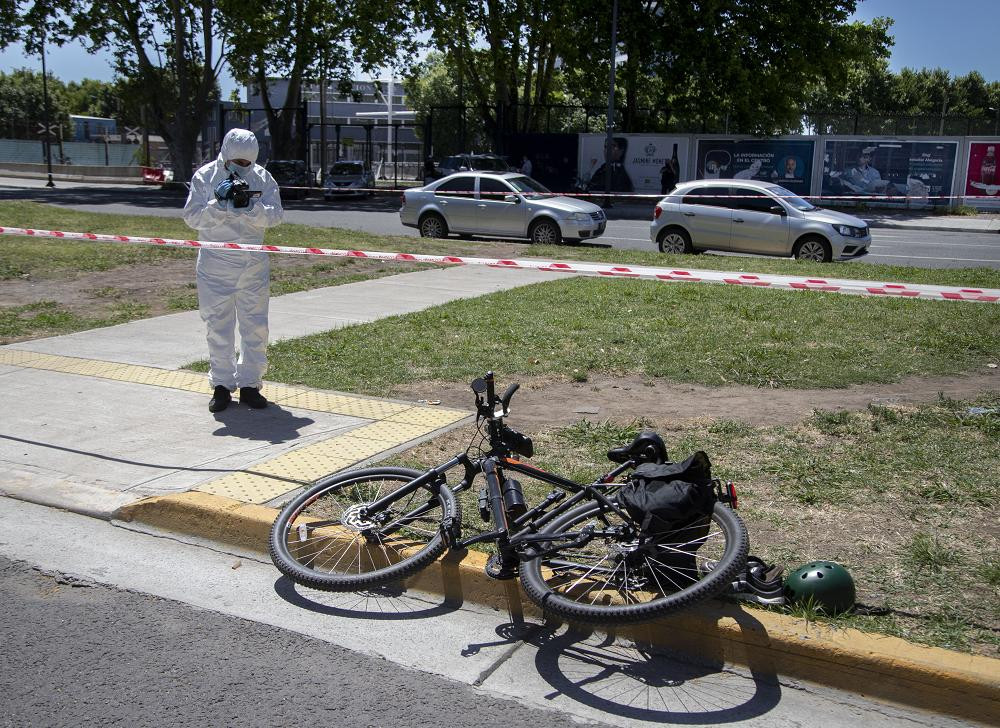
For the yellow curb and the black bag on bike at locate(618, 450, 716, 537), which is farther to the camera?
the black bag on bike at locate(618, 450, 716, 537)

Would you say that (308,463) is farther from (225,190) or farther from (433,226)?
(433,226)

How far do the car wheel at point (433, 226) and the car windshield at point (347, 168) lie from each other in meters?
17.4

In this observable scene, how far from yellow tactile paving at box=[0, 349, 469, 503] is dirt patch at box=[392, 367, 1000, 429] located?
48cm

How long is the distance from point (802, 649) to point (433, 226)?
17287mm

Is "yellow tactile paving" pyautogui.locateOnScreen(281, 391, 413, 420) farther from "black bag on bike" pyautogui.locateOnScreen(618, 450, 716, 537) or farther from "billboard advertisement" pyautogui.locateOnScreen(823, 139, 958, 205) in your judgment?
"billboard advertisement" pyautogui.locateOnScreen(823, 139, 958, 205)

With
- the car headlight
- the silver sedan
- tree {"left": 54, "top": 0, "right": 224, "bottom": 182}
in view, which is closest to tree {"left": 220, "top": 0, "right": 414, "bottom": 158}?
tree {"left": 54, "top": 0, "right": 224, "bottom": 182}

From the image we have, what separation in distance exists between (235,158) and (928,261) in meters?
15.1

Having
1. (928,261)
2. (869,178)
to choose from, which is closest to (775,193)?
(928,261)

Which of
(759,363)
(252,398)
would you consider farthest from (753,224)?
(252,398)

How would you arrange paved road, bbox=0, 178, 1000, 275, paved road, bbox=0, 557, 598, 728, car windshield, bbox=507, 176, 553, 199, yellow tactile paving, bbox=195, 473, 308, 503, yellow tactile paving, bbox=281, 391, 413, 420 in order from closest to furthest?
paved road, bbox=0, 557, 598, 728 < yellow tactile paving, bbox=195, 473, 308, 503 < yellow tactile paving, bbox=281, 391, 413, 420 < paved road, bbox=0, 178, 1000, 275 < car windshield, bbox=507, 176, 553, 199

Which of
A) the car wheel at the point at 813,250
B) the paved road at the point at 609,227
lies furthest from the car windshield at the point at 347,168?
the car wheel at the point at 813,250

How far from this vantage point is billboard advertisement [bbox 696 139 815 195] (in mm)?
34000

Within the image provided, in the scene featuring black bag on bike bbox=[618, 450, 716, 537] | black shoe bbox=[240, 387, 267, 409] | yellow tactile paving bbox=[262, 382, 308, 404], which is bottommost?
yellow tactile paving bbox=[262, 382, 308, 404]

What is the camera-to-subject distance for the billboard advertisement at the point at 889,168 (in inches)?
1267
